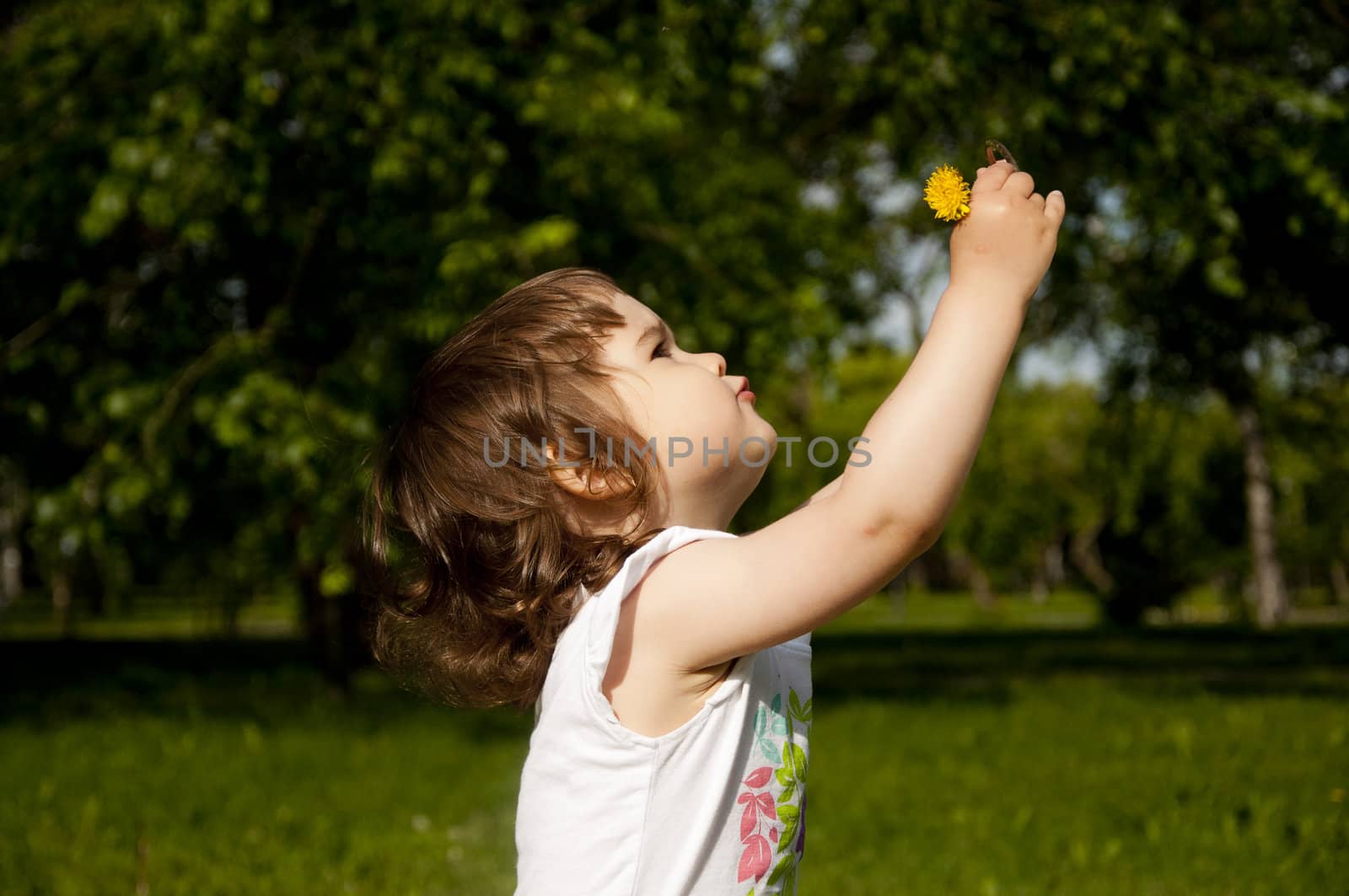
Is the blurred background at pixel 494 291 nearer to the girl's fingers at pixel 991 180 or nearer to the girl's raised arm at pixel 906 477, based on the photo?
the girl's raised arm at pixel 906 477

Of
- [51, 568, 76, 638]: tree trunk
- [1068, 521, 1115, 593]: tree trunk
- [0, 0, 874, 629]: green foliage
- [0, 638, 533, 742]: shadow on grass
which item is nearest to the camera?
[0, 0, 874, 629]: green foliage

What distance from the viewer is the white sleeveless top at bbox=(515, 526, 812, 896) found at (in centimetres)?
145

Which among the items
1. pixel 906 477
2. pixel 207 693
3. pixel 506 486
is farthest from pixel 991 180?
pixel 207 693

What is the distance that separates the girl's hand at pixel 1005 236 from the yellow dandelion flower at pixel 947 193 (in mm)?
19

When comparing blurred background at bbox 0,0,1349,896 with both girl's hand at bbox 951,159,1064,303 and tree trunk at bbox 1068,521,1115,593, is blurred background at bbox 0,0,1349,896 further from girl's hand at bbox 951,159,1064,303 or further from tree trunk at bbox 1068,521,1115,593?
tree trunk at bbox 1068,521,1115,593

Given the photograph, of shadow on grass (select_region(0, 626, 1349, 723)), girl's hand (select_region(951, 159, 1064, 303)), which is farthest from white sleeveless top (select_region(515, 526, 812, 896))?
shadow on grass (select_region(0, 626, 1349, 723))

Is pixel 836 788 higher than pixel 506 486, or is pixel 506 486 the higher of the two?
pixel 506 486

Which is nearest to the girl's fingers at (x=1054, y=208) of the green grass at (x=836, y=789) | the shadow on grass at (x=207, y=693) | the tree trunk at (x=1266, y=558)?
the green grass at (x=836, y=789)

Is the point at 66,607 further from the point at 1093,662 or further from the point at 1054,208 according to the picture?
the point at 1054,208

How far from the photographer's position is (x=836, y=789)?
6.12m

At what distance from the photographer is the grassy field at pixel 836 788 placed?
4344 mm

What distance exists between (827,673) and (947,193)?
13.0 m

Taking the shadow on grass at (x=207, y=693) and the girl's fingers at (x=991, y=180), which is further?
the shadow on grass at (x=207, y=693)

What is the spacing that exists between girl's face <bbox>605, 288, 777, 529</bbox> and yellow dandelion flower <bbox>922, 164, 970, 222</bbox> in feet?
1.26
